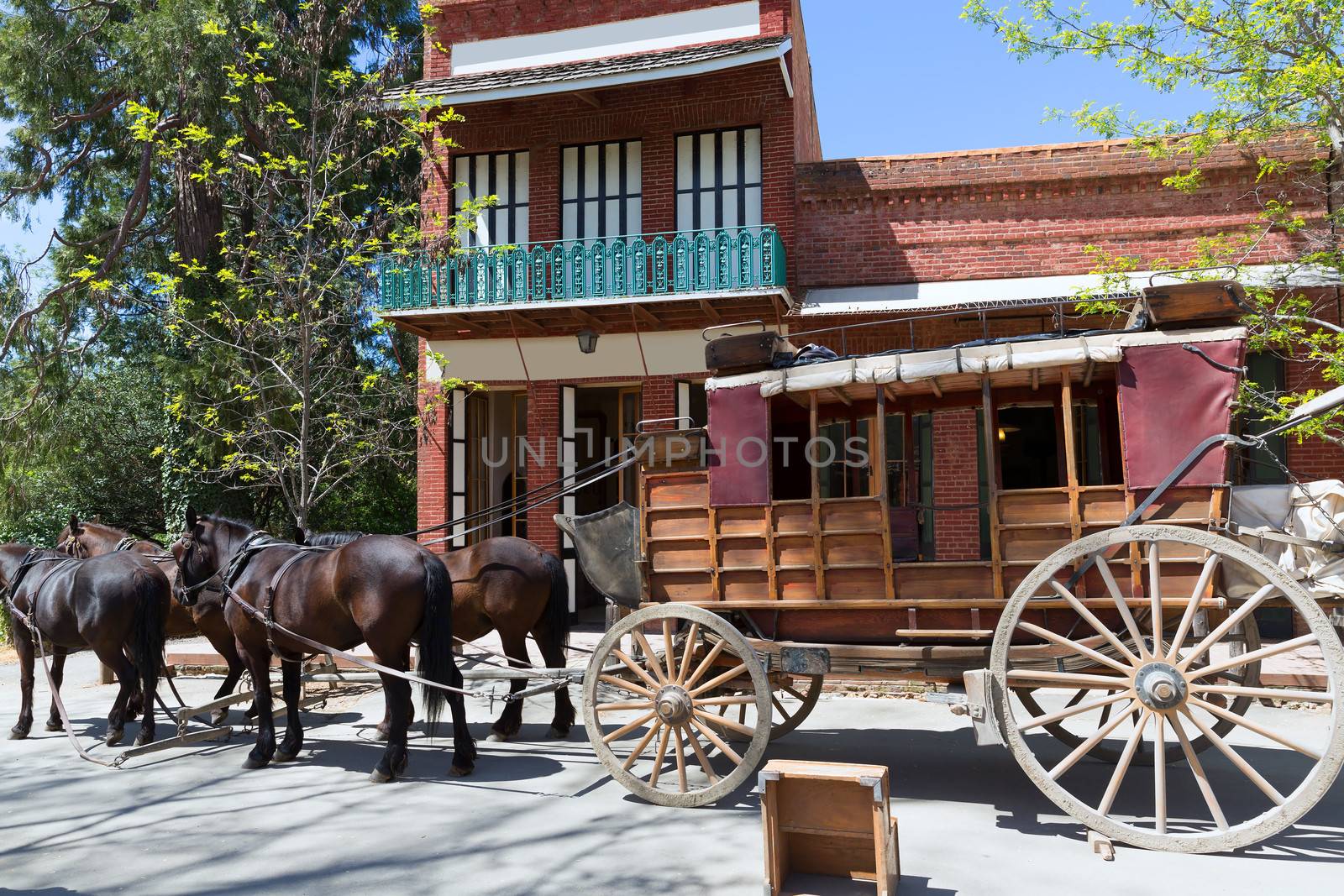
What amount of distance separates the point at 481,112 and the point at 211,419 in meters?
6.50

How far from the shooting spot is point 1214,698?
242 inches

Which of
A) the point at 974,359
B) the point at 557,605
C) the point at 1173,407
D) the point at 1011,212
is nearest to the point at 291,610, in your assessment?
the point at 557,605

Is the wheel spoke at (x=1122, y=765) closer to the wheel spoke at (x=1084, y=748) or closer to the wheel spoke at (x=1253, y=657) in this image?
the wheel spoke at (x=1084, y=748)

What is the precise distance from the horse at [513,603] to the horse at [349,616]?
69 centimetres

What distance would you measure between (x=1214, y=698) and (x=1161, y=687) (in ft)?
6.76

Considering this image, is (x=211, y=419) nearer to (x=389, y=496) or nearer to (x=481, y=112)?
(x=481, y=112)

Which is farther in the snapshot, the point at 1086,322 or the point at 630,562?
the point at 1086,322

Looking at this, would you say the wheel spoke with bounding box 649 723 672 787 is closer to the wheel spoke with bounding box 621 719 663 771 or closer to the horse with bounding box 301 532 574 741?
the wheel spoke with bounding box 621 719 663 771

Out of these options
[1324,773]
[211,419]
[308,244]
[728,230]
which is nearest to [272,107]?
[308,244]

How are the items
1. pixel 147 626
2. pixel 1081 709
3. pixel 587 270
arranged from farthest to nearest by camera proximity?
pixel 587 270 → pixel 147 626 → pixel 1081 709

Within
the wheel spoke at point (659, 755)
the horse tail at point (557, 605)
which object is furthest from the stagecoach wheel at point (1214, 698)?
the horse tail at point (557, 605)

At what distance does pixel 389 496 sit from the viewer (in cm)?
2119

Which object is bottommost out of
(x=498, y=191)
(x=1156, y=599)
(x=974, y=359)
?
(x=1156, y=599)

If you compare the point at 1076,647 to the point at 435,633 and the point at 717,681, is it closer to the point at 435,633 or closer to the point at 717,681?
the point at 717,681
